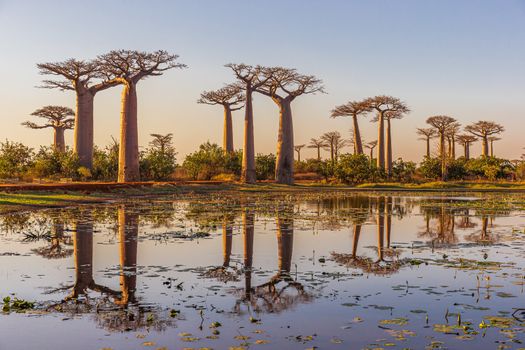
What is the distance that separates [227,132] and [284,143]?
13.0 meters

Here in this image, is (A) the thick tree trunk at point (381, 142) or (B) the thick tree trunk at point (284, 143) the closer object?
(B) the thick tree trunk at point (284, 143)

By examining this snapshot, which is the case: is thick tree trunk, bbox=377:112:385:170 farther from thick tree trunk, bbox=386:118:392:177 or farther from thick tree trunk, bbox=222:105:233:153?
thick tree trunk, bbox=222:105:233:153

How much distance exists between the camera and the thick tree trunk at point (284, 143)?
42.3 metres

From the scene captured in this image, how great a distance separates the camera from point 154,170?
1660 inches

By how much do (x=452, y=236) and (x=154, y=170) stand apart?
31748mm

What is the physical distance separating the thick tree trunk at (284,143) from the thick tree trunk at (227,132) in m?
10.9

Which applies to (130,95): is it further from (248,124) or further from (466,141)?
(466,141)

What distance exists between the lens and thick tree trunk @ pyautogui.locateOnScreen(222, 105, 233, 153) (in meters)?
53.3

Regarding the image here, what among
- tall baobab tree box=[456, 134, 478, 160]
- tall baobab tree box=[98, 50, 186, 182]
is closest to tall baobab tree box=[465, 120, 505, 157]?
tall baobab tree box=[456, 134, 478, 160]

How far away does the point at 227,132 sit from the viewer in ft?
178

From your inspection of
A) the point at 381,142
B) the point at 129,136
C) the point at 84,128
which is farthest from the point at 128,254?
the point at 381,142

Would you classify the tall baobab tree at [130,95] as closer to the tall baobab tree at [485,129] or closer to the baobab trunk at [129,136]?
the baobab trunk at [129,136]

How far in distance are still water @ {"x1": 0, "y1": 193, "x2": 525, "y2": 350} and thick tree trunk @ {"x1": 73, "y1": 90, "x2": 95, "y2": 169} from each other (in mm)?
28028

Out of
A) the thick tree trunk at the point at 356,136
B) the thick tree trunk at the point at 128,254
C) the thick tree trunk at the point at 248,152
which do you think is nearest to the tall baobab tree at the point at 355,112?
the thick tree trunk at the point at 356,136
